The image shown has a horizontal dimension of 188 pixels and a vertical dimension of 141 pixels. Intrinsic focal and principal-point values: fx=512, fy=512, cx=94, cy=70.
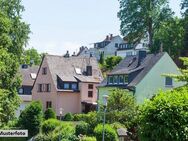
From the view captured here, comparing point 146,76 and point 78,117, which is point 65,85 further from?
point 146,76

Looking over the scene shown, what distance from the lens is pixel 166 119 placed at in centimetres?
1493

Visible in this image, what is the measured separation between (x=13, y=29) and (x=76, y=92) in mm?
22843

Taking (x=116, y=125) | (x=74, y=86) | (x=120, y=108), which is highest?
(x=74, y=86)

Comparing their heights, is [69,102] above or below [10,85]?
below

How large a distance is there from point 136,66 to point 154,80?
3.86 meters

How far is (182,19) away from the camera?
231 ft

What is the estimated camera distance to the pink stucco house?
68.9 m

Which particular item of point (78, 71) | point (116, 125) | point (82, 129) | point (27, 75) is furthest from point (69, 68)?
point (116, 125)

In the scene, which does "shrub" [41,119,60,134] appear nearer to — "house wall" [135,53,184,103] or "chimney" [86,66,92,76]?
"house wall" [135,53,184,103]

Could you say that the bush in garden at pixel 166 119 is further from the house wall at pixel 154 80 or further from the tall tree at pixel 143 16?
the tall tree at pixel 143 16

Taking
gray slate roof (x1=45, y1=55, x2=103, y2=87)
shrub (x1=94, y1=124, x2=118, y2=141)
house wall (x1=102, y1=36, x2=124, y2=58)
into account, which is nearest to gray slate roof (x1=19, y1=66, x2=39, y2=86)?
gray slate roof (x1=45, y1=55, x2=103, y2=87)

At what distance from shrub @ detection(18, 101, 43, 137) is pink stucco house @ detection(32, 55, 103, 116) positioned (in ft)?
55.3

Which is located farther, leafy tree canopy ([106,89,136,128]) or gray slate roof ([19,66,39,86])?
gray slate roof ([19,66,39,86])

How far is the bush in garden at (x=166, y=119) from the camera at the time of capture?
1483 centimetres
